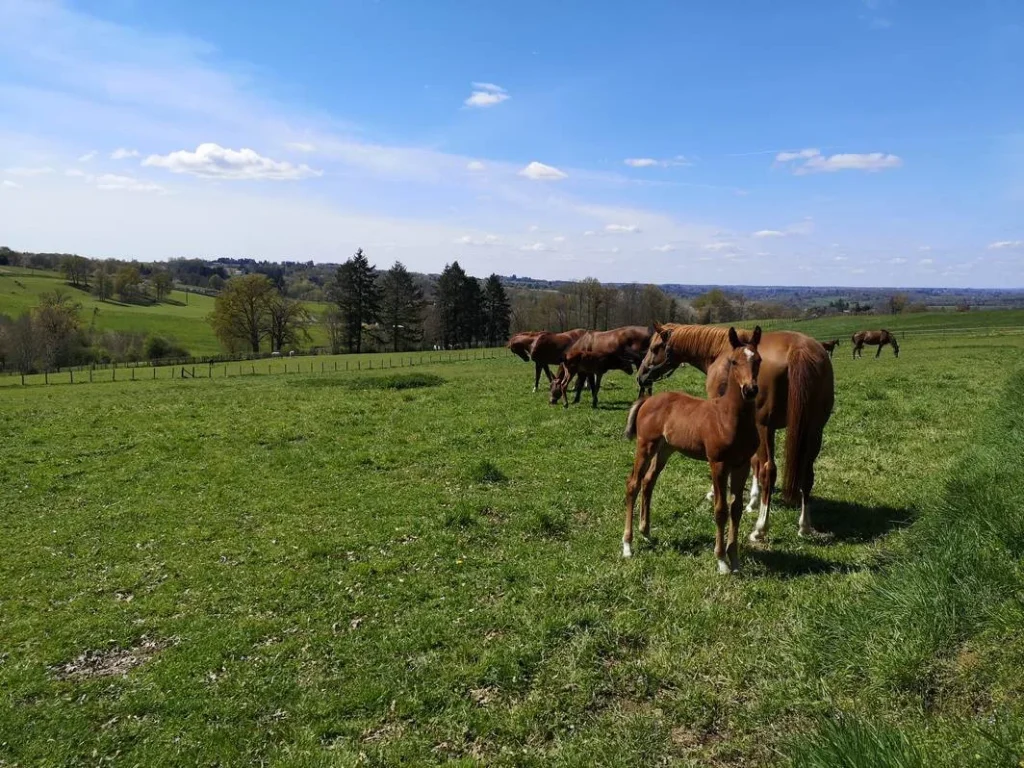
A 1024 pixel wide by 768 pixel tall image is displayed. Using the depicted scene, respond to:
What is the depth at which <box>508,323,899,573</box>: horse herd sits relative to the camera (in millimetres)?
6816

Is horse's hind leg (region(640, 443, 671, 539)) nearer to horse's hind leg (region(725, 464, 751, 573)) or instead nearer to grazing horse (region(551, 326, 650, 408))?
horse's hind leg (region(725, 464, 751, 573))

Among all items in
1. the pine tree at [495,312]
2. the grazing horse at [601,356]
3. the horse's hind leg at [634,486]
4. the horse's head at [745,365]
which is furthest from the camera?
the pine tree at [495,312]

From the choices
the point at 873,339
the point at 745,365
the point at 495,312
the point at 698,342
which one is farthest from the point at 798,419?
the point at 495,312

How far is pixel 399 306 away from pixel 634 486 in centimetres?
6996

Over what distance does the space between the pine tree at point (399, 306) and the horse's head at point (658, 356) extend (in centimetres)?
6611

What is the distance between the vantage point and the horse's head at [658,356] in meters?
10.6

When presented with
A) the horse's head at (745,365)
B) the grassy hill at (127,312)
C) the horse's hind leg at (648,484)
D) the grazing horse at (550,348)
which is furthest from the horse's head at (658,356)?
the grassy hill at (127,312)

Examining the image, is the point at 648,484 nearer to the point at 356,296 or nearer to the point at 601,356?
the point at 601,356

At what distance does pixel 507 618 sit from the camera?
621 cm

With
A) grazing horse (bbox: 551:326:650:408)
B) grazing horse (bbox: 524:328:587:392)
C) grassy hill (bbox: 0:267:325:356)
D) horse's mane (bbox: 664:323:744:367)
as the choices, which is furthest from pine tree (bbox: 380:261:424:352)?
horse's mane (bbox: 664:323:744:367)

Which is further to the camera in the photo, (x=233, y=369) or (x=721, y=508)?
(x=233, y=369)

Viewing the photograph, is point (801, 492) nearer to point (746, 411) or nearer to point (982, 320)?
point (746, 411)

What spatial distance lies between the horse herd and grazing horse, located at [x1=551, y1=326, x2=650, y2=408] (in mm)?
8159

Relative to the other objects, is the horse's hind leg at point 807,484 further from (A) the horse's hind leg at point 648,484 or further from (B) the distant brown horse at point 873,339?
(B) the distant brown horse at point 873,339
